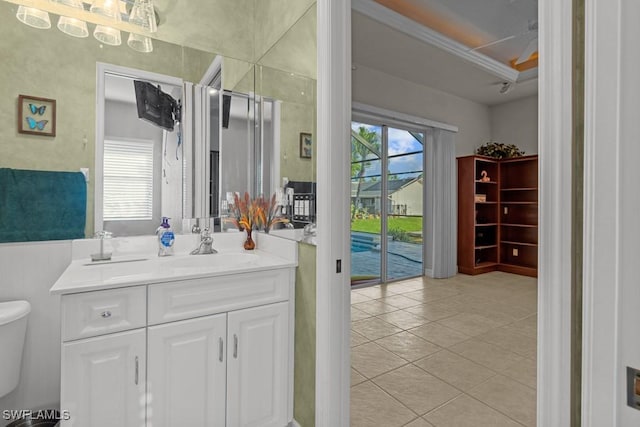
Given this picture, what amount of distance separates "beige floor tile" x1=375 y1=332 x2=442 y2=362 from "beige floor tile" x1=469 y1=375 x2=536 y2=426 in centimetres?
53

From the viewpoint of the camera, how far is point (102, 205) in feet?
6.05

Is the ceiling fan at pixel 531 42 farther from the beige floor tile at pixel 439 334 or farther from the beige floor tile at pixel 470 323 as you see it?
the beige floor tile at pixel 439 334

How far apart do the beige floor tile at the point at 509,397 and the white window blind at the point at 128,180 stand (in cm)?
238

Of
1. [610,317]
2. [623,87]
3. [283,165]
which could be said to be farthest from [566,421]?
[283,165]

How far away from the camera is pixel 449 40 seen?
3797 millimetres

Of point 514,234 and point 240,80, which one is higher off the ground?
point 240,80

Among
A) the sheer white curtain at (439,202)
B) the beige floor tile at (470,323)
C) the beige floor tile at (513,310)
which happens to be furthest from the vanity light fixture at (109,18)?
the sheer white curtain at (439,202)

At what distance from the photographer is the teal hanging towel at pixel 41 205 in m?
1.63

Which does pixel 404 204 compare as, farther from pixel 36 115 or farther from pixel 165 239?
pixel 36 115

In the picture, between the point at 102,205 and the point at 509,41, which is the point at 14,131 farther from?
the point at 509,41

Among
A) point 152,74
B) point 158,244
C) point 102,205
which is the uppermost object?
point 152,74

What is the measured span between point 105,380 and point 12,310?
2.12ft

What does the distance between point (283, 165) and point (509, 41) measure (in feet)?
11.9

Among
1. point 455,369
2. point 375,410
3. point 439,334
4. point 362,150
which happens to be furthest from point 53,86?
point 362,150
